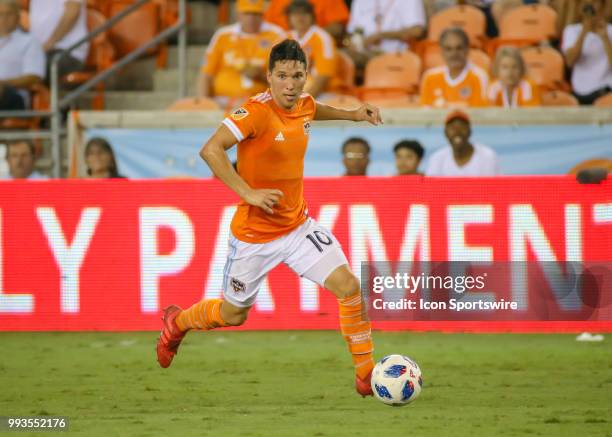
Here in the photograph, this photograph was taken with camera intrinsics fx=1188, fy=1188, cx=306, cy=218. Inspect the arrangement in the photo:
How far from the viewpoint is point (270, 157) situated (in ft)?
24.2

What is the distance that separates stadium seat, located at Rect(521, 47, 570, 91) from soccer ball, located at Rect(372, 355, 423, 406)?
298 inches

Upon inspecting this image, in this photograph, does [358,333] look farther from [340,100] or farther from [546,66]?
[546,66]

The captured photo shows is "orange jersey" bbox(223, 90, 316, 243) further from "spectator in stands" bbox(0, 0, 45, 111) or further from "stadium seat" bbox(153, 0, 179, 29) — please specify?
"stadium seat" bbox(153, 0, 179, 29)

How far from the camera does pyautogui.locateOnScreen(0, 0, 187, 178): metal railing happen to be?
45.9 feet

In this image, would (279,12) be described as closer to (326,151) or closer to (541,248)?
(326,151)

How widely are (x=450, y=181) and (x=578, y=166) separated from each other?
2.64 m

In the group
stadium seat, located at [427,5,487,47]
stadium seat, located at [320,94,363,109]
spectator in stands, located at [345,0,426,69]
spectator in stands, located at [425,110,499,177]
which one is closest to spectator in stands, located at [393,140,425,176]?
spectator in stands, located at [425,110,499,177]

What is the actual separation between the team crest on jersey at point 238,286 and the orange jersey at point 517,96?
21.2 ft

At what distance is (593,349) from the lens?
973 cm

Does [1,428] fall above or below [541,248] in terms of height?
below

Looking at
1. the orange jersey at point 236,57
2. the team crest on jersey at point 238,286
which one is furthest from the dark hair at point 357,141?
the team crest on jersey at point 238,286

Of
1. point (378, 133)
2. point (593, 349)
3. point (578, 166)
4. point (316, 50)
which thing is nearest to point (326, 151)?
point (378, 133)

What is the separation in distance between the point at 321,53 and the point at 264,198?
722 centimetres

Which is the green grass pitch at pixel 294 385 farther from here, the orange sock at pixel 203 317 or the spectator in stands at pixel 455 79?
the spectator in stands at pixel 455 79
